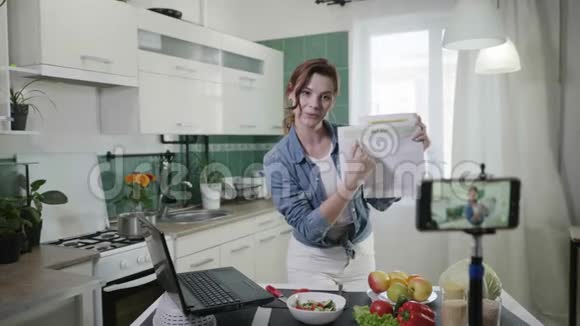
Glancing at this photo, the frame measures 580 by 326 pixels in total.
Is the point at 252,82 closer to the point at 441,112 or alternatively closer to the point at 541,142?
the point at 441,112

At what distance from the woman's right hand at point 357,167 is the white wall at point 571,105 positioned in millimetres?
2247

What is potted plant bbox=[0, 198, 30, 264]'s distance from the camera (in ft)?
6.15

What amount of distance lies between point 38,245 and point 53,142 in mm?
572

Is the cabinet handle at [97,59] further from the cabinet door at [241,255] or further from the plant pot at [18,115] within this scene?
the cabinet door at [241,255]

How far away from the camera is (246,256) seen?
311 cm

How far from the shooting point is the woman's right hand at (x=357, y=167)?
1494 millimetres

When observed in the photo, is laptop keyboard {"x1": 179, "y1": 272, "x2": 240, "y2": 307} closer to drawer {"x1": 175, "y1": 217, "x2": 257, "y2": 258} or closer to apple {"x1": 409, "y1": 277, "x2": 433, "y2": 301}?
apple {"x1": 409, "y1": 277, "x2": 433, "y2": 301}

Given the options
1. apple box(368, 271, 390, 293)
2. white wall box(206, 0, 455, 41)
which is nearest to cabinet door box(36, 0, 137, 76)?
Result: white wall box(206, 0, 455, 41)

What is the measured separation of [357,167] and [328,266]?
48 centimetres

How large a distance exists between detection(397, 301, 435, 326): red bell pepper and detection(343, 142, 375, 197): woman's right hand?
1.59 feet

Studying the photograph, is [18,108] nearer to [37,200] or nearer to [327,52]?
[37,200]

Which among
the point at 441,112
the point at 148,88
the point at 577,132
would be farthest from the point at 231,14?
the point at 577,132

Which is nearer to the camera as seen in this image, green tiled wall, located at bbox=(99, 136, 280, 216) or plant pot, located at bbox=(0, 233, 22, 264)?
plant pot, located at bbox=(0, 233, 22, 264)

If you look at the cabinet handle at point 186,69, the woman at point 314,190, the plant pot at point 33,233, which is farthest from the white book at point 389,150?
the cabinet handle at point 186,69
